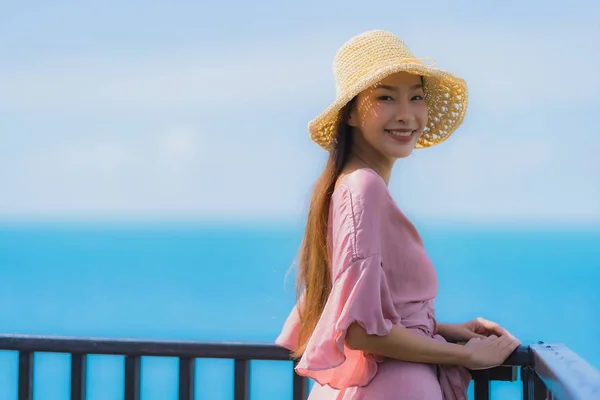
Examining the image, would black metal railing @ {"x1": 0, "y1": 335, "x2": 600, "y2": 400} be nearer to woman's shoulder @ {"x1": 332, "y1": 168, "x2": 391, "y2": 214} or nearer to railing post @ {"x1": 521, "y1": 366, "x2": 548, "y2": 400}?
railing post @ {"x1": 521, "y1": 366, "x2": 548, "y2": 400}

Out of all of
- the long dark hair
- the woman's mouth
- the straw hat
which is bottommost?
the long dark hair

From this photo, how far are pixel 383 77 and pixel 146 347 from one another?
84 cm

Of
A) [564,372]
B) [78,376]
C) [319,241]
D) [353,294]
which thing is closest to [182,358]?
[78,376]

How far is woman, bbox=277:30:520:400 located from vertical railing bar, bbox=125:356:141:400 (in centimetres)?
42

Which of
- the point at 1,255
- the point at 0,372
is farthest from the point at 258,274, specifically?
the point at 0,372

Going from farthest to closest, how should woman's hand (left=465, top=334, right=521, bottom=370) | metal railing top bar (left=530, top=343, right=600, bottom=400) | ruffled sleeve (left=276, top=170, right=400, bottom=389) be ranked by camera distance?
woman's hand (left=465, top=334, right=521, bottom=370)
ruffled sleeve (left=276, top=170, right=400, bottom=389)
metal railing top bar (left=530, top=343, right=600, bottom=400)

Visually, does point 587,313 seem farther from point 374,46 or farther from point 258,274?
point 374,46

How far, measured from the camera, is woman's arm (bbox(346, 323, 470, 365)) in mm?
1567

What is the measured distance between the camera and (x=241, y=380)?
2047mm

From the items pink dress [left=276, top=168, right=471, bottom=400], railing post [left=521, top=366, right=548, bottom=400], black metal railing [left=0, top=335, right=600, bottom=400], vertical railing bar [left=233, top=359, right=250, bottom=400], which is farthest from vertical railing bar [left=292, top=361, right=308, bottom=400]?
railing post [left=521, top=366, right=548, bottom=400]

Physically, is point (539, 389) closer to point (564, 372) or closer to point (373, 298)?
point (564, 372)

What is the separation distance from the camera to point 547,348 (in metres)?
1.73

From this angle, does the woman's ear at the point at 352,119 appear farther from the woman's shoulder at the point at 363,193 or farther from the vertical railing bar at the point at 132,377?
the vertical railing bar at the point at 132,377

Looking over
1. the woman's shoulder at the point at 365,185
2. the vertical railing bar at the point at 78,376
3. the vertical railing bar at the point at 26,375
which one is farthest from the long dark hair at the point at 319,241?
the vertical railing bar at the point at 26,375
